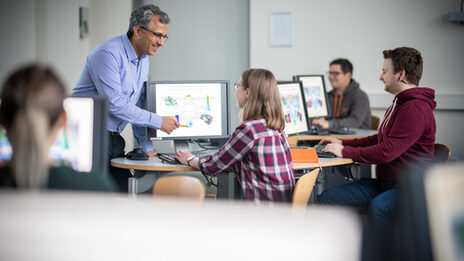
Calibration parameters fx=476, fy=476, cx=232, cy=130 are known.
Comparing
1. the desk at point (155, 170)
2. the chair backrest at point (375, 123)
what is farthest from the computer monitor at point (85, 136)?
the chair backrest at point (375, 123)

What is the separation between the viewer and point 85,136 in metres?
1.42

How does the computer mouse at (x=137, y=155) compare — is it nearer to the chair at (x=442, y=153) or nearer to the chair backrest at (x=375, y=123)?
the chair at (x=442, y=153)

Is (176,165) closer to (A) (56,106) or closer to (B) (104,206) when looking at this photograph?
(A) (56,106)

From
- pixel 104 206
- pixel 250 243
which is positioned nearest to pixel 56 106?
pixel 104 206

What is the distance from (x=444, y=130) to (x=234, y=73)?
2.57 m

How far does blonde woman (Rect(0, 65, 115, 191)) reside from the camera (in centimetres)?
92

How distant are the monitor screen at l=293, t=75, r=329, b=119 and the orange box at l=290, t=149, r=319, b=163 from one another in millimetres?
1308

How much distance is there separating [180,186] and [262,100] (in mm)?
675

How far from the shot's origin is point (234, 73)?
5957 millimetres

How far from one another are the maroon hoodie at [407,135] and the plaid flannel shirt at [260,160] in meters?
0.60

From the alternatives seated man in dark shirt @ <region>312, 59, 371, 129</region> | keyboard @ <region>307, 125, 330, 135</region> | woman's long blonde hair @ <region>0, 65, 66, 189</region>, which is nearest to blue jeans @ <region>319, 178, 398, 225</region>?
keyboard @ <region>307, 125, 330, 135</region>

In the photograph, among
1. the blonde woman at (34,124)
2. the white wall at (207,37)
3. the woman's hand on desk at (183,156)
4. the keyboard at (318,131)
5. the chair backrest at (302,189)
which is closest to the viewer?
the blonde woman at (34,124)

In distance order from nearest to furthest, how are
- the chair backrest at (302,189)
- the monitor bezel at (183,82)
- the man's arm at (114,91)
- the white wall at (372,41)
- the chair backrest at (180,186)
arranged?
1. the chair backrest at (180,186)
2. the chair backrest at (302,189)
3. the man's arm at (114,91)
4. the monitor bezel at (183,82)
5. the white wall at (372,41)

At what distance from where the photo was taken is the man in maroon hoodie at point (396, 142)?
2.46 meters
